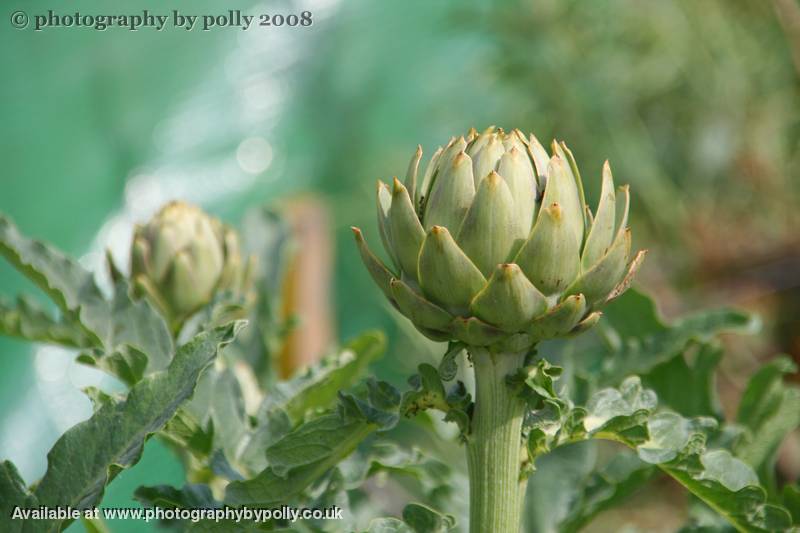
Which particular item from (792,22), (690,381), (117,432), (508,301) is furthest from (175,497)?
(792,22)

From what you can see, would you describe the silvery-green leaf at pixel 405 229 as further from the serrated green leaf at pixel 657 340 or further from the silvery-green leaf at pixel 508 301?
the serrated green leaf at pixel 657 340

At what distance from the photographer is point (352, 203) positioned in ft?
4.60

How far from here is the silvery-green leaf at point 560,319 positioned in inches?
13.3

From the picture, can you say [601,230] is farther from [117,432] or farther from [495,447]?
[117,432]

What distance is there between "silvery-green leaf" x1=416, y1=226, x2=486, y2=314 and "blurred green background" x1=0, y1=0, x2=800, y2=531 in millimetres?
745

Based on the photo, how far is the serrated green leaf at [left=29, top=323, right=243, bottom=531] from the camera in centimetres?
34

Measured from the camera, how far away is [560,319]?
0.34 meters

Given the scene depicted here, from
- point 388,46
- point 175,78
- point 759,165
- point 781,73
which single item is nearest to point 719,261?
point 759,165

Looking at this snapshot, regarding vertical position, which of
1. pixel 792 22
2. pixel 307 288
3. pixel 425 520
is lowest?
pixel 425 520

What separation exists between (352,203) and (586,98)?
1.22ft

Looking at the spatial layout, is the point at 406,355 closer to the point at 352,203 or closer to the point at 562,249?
the point at 352,203

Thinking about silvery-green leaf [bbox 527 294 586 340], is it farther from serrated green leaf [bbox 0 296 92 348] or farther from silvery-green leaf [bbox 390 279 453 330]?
serrated green leaf [bbox 0 296 92 348]

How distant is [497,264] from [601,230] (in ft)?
0.14

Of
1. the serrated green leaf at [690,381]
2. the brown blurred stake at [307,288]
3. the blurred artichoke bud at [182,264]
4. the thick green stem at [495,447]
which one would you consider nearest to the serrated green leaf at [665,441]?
the thick green stem at [495,447]
